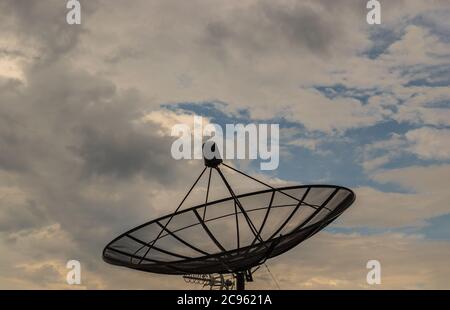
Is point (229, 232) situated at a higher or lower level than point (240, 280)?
higher

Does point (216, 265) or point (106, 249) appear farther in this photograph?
point (106, 249)

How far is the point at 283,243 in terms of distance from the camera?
27.0 meters

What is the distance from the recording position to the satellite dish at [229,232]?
26.5 metres

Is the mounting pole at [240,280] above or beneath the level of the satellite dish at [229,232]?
beneath

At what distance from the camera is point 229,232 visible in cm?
3169

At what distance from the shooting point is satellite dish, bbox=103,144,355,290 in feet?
86.8

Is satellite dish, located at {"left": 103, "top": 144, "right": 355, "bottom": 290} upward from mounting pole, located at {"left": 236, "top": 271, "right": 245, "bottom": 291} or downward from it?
upward
